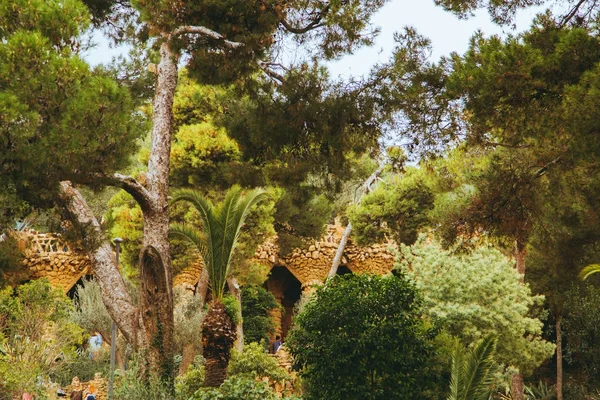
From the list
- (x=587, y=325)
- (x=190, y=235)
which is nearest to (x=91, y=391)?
(x=190, y=235)

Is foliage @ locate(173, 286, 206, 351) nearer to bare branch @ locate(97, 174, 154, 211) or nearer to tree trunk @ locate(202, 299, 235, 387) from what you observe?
tree trunk @ locate(202, 299, 235, 387)

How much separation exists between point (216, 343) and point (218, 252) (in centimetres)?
163

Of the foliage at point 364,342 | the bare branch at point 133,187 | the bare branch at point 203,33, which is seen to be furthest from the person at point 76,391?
the bare branch at point 203,33

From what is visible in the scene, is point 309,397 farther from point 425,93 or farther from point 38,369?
point 38,369

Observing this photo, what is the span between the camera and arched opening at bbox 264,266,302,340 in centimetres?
3052

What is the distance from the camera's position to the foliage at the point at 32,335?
52.3 feet

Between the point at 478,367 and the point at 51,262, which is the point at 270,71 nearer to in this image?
the point at 478,367

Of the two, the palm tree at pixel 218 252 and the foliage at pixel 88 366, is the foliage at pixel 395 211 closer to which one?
the foliage at pixel 88 366

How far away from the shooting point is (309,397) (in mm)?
12477

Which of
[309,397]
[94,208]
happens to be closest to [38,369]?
[309,397]

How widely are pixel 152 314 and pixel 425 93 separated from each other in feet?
18.1

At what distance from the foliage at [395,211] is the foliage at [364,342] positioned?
39.2 ft

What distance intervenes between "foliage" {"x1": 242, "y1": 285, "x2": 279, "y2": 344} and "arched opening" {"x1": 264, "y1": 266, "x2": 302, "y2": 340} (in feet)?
6.66

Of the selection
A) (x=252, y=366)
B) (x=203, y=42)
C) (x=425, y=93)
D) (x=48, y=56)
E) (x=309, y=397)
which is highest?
(x=203, y=42)
